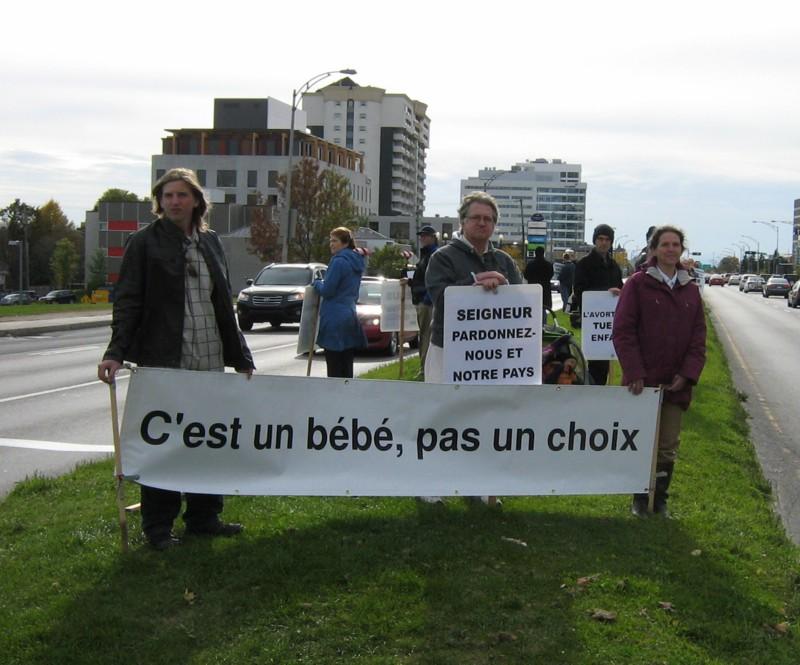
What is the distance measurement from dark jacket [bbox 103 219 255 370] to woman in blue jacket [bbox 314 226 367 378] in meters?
3.94

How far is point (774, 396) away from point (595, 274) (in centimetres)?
578

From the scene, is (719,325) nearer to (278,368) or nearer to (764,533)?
(278,368)

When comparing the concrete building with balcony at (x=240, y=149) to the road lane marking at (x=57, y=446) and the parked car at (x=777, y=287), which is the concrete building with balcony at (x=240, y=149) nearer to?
the parked car at (x=777, y=287)

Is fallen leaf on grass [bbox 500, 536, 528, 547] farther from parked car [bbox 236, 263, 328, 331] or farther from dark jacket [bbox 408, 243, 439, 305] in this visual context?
parked car [bbox 236, 263, 328, 331]

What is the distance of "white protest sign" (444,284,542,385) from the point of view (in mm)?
6066

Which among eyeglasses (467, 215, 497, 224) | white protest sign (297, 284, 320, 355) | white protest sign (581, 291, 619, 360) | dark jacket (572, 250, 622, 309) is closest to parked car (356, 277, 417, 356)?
white protest sign (297, 284, 320, 355)

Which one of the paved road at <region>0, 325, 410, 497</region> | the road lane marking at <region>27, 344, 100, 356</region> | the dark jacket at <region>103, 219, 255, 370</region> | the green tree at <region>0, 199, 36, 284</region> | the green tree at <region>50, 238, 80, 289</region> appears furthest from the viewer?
the green tree at <region>0, 199, 36, 284</region>

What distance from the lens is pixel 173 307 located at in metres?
5.19

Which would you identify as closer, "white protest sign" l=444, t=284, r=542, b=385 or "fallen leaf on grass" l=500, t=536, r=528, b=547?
"fallen leaf on grass" l=500, t=536, r=528, b=547

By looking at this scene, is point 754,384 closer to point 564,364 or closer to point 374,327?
point 374,327

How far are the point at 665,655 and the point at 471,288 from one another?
8.59ft

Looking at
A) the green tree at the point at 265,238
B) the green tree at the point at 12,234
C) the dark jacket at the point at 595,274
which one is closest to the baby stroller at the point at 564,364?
the dark jacket at the point at 595,274

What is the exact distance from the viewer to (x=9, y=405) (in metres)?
12.1

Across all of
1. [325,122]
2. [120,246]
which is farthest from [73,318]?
[325,122]
